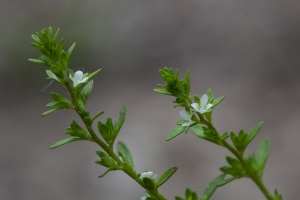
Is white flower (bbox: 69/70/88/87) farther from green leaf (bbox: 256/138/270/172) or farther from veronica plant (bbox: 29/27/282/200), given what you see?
green leaf (bbox: 256/138/270/172)

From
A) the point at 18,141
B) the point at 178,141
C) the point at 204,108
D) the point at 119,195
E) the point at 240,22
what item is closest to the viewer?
the point at 204,108

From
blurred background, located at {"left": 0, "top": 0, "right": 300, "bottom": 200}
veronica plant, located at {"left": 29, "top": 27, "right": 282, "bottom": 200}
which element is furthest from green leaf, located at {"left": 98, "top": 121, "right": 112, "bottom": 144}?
blurred background, located at {"left": 0, "top": 0, "right": 300, "bottom": 200}

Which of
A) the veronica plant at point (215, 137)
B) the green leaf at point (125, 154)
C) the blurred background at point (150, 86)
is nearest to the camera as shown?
the veronica plant at point (215, 137)

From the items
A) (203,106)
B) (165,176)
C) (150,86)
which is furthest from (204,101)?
(150,86)

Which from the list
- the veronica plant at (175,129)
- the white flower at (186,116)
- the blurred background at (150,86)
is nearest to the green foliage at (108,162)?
the veronica plant at (175,129)

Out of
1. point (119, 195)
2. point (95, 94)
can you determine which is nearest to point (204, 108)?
point (119, 195)

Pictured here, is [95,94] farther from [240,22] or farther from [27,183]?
[240,22]

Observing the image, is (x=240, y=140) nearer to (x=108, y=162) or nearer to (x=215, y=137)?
(x=215, y=137)

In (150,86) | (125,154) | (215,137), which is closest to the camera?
(215,137)

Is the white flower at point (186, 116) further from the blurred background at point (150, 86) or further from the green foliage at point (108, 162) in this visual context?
the blurred background at point (150, 86)
